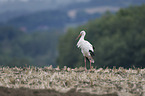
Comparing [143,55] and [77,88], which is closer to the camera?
[77,88]

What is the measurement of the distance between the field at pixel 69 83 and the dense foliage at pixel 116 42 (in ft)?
135

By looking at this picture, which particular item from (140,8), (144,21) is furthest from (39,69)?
(140,8)

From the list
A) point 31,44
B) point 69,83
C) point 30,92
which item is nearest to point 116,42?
point 69,83

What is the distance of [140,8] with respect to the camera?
7362 centimetres

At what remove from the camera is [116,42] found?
2370 inches

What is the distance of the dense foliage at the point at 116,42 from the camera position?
184 ft

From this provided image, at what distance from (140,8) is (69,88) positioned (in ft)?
218

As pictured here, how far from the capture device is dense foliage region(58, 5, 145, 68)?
56219mm

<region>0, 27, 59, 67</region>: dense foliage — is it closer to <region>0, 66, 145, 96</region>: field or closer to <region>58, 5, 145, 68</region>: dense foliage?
<region>58, 5, 145, 68</region>: dense foliage

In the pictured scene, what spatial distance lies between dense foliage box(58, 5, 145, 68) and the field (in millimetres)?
41066

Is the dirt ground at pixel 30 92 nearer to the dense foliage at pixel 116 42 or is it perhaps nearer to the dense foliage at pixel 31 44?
the dense foliage at pixel 116 42

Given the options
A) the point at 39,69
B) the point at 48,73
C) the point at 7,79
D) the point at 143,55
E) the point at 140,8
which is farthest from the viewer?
the point at 140,8

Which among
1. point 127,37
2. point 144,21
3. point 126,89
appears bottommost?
point 126,89

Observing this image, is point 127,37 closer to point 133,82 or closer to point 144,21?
A: point 144,21
